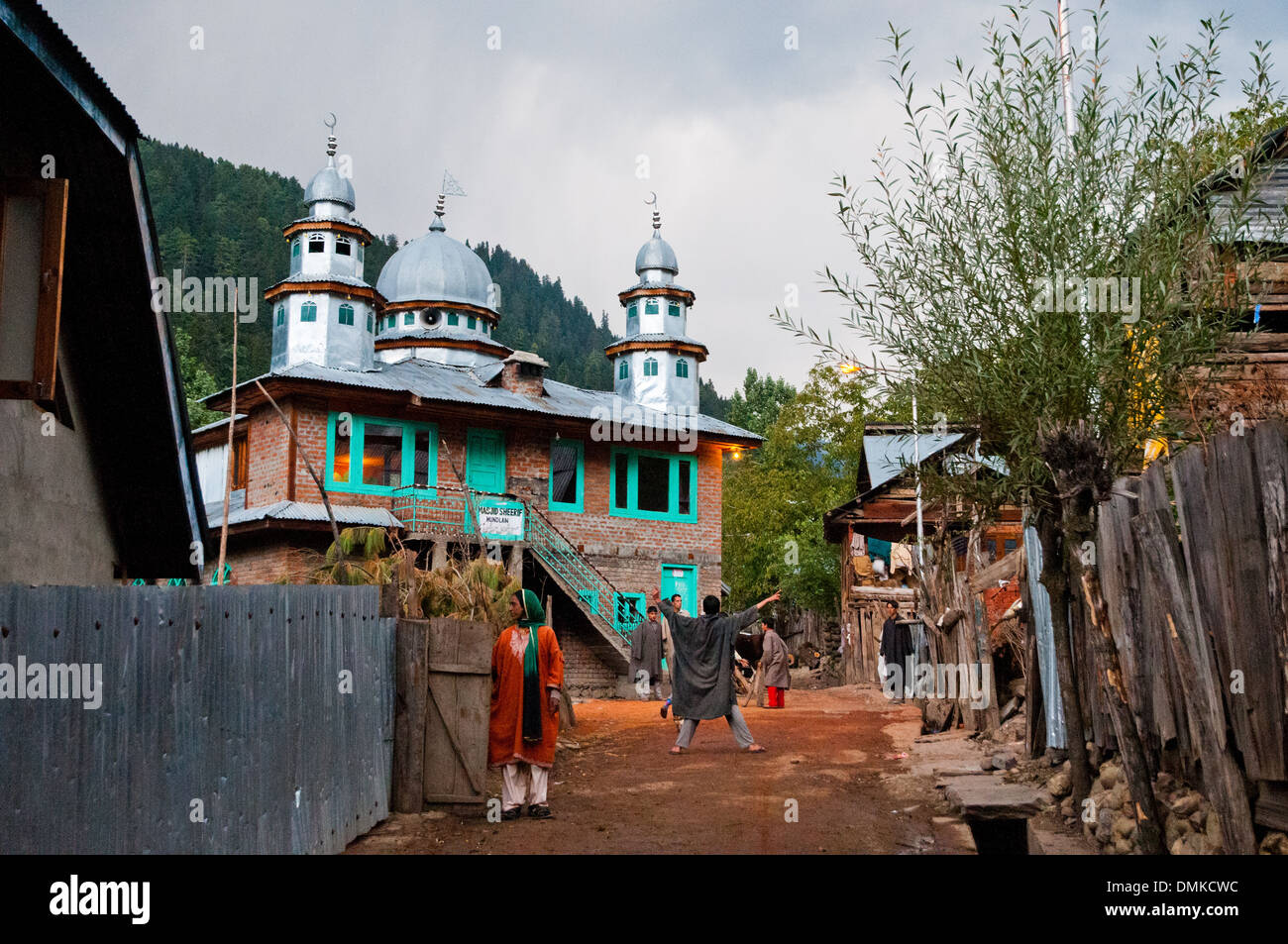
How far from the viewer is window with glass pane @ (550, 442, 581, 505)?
2836 centimetres

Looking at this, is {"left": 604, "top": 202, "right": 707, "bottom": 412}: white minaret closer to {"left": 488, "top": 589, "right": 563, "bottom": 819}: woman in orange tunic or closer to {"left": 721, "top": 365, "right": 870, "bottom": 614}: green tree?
{"left": 721, "top": 365, "right": 870, "bottom": 614}: green tree

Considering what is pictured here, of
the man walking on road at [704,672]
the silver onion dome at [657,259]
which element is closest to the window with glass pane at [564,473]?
the silver onion dome at [657,259]

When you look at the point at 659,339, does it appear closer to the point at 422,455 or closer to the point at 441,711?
the point at 422,455

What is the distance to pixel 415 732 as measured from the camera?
29.5 ft

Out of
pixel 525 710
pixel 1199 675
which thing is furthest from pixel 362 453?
pixel 1199 675

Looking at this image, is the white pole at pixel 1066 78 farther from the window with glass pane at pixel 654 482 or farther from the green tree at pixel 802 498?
the green tree at pixel 802 498

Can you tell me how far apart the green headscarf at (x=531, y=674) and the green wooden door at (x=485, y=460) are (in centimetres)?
1720

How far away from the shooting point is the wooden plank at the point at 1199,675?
214 inches

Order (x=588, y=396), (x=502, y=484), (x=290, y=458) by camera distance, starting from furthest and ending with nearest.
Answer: (x=588, y=396), (x=502, y=484), (x=290, y=458)

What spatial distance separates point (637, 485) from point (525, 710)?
20.2m

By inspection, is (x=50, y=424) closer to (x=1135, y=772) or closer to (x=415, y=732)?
(x=415, y=732)

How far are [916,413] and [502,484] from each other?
1877 cm
